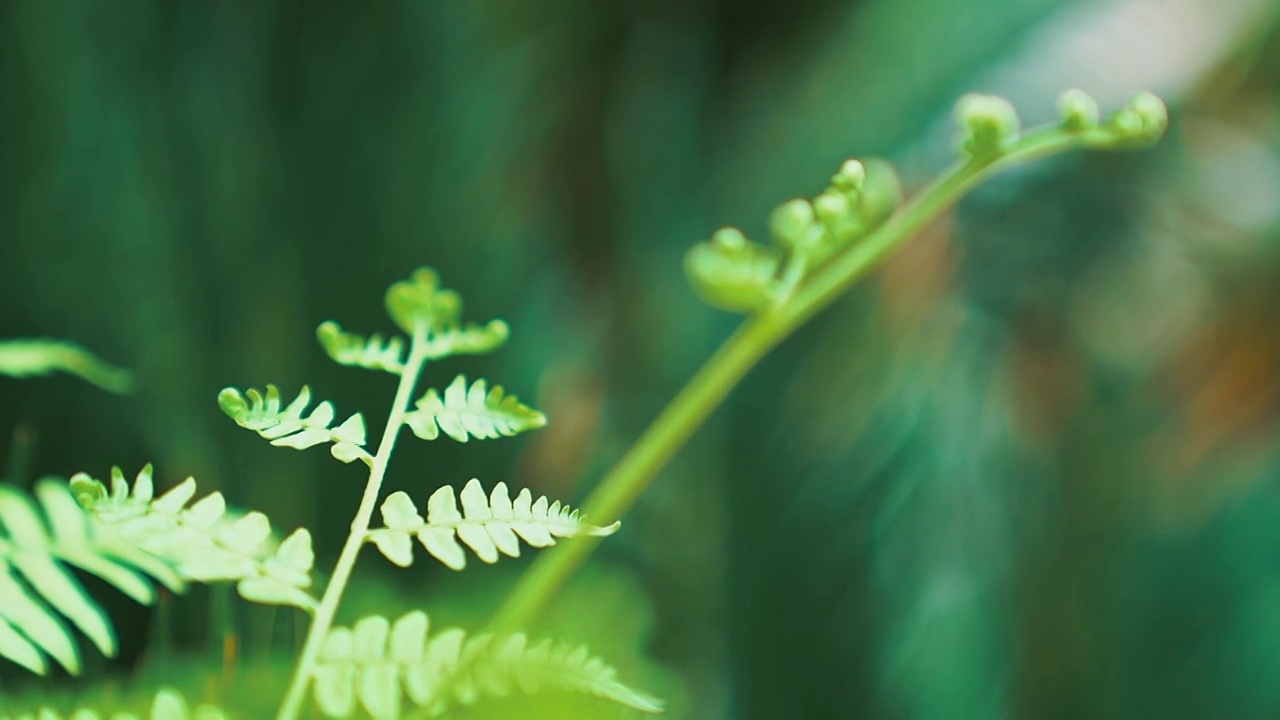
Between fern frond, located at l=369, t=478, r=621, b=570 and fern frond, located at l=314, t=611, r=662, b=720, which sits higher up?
fern frond, located at l=369, t=478, r=621, b=570

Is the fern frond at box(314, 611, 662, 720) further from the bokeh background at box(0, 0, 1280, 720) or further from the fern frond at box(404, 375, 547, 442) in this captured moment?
the bokeh background at box(0, 0, 1280, 720)

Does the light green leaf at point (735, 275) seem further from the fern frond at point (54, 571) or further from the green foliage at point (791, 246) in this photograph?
the fern frond at point (54, 571)

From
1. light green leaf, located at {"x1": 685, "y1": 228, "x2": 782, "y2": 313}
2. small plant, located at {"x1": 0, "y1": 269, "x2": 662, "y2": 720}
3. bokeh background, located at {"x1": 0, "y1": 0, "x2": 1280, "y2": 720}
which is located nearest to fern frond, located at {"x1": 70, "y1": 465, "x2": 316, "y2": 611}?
small plant, located at {"x1": 0, "y1": 269, "x2": 662, "y2": 720}

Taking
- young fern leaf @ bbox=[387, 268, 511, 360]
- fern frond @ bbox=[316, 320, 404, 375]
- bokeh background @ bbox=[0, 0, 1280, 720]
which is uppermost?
bokeh background @ bbox=[0, 0, 1280, 720]

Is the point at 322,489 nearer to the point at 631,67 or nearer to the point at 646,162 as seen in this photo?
the point at 646,162

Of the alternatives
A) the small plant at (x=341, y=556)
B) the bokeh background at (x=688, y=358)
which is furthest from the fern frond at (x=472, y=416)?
the bokeh background at (x=688, y=358)

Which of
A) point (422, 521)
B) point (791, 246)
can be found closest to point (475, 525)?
point (422, 521)
